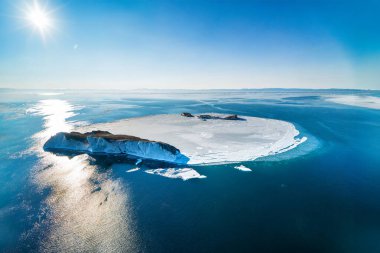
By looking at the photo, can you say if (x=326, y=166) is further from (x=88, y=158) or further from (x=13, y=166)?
(x=13, y=166)

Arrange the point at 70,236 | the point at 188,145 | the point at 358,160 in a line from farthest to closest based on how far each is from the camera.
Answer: the point at 188,145 → the point at 358,160 → the point at 70,236

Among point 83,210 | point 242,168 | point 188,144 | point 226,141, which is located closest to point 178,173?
point 242,168

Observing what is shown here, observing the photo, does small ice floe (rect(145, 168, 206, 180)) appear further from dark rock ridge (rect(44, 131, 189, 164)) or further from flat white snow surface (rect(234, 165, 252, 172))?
flat white snow surface (rect(234, 165, 252, 172))

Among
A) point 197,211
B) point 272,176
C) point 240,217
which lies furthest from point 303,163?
point 197,211

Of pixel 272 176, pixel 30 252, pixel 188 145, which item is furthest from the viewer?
pixel 188 145

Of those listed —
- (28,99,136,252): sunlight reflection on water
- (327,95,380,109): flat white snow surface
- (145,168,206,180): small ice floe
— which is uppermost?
(327,95,380,109): flat white snow surface

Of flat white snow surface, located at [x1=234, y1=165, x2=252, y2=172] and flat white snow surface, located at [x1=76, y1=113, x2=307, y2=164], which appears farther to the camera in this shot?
flat white snow surface, located at [x1=76, y1=113, x2=307, y2=164]

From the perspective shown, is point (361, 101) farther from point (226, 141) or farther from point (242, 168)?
point (242, 168)

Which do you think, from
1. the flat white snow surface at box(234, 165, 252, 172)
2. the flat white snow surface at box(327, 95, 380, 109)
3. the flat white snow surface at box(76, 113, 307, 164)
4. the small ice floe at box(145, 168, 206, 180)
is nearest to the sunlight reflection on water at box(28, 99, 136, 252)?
the small ice floe at box(145, 168, 206, 180)

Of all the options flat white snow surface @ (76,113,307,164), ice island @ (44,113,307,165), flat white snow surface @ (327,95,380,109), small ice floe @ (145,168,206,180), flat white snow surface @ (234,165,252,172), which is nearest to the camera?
small ice floe @ (145,168,206,180)
